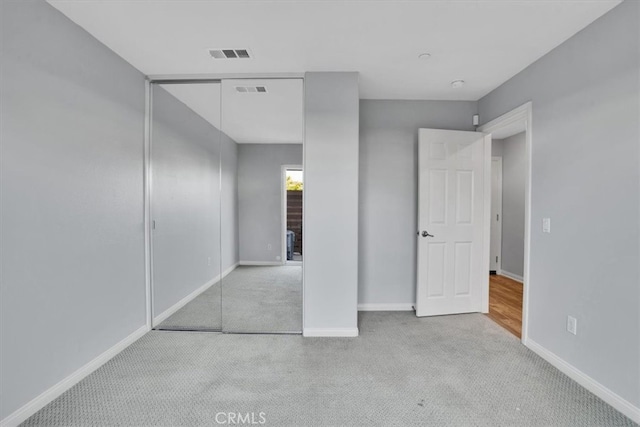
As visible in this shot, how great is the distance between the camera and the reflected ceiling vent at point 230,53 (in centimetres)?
241

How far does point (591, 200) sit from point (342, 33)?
6.80 feet

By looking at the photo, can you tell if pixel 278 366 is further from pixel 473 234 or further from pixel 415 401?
pixel 473 234

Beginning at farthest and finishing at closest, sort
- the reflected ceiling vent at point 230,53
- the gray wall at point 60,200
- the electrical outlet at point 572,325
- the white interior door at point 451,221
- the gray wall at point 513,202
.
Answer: the gray wall at point 513,202 → the white interior door at point 451,221 → the reflected ceiling vent at point 230,53 → the electrical outlet at point 572,325 → the gray wall at point 60,200

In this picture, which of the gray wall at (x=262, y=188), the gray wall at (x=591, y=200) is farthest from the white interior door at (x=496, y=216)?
the gray wall at (x=262, y=188)

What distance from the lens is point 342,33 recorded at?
215cm

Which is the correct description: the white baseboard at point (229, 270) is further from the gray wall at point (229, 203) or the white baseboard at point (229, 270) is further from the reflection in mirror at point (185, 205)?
the reflection in mirror at point (185, 205)

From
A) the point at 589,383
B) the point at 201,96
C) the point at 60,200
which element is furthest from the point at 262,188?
the point at 589,383

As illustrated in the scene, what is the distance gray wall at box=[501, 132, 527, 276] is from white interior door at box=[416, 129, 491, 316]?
200 cm

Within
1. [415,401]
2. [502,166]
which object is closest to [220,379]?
[415,401]

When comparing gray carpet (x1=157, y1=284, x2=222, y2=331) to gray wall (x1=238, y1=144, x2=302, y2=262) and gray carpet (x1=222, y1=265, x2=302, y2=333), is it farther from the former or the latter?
gray wall (x1=238, y1=144, x2=302, y2=262)

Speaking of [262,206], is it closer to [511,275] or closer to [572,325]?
[572,325]

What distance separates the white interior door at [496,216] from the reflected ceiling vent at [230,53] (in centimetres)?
465

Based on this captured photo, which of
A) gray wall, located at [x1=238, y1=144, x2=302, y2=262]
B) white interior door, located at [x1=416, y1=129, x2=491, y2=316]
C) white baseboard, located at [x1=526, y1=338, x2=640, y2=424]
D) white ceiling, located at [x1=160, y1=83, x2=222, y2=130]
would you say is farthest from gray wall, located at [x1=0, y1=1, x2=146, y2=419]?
white baseboard, located at [x1=526, y1=338, x2=640, y2=424]

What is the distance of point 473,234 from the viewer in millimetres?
3393
